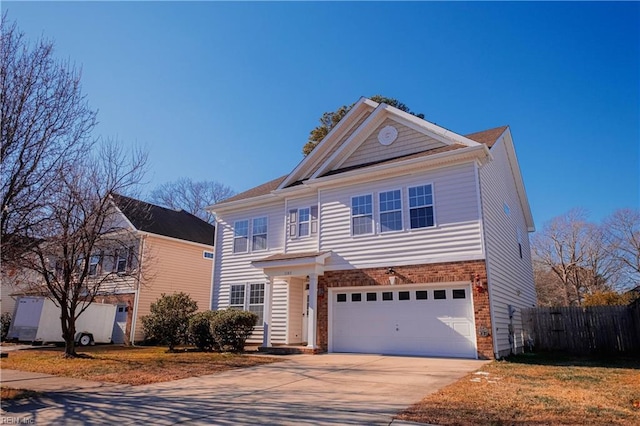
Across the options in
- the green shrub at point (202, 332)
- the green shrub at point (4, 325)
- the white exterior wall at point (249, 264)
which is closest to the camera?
the green shrub at point (202, 332)

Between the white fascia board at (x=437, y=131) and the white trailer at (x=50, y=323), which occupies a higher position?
the white fascia board at (x=437, y=131)

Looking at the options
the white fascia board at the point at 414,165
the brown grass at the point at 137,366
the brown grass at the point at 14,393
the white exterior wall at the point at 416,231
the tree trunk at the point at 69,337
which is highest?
the white fascia board at the point at 414,165

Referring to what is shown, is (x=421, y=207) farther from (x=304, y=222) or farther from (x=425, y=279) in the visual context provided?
(x=304, y=222)

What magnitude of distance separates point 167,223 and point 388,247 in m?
15.2

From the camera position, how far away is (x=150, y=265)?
803 inches

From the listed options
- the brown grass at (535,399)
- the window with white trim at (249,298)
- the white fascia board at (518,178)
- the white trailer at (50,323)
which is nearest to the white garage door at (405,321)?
the brown grass at (535,399)

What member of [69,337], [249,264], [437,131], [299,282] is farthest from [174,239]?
[437,131]

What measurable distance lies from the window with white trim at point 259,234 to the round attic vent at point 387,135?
6.25 m

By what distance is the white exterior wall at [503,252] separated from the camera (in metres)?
12.6

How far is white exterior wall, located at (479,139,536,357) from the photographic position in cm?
1260

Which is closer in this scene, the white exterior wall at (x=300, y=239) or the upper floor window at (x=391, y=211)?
the upper floor window at (x=391, y=211)

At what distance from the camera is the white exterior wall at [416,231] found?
1253cm

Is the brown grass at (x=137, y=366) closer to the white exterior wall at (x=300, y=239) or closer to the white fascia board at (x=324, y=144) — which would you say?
the white exterior wall at (x=300, y=239)

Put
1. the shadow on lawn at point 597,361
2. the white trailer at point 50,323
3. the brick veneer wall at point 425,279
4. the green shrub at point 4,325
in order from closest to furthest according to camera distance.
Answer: the shadow on lawn at point 597,361
the brick veneer wall at point 425,279
the white trailer at point 50,323
the green shrub at point 4,325
